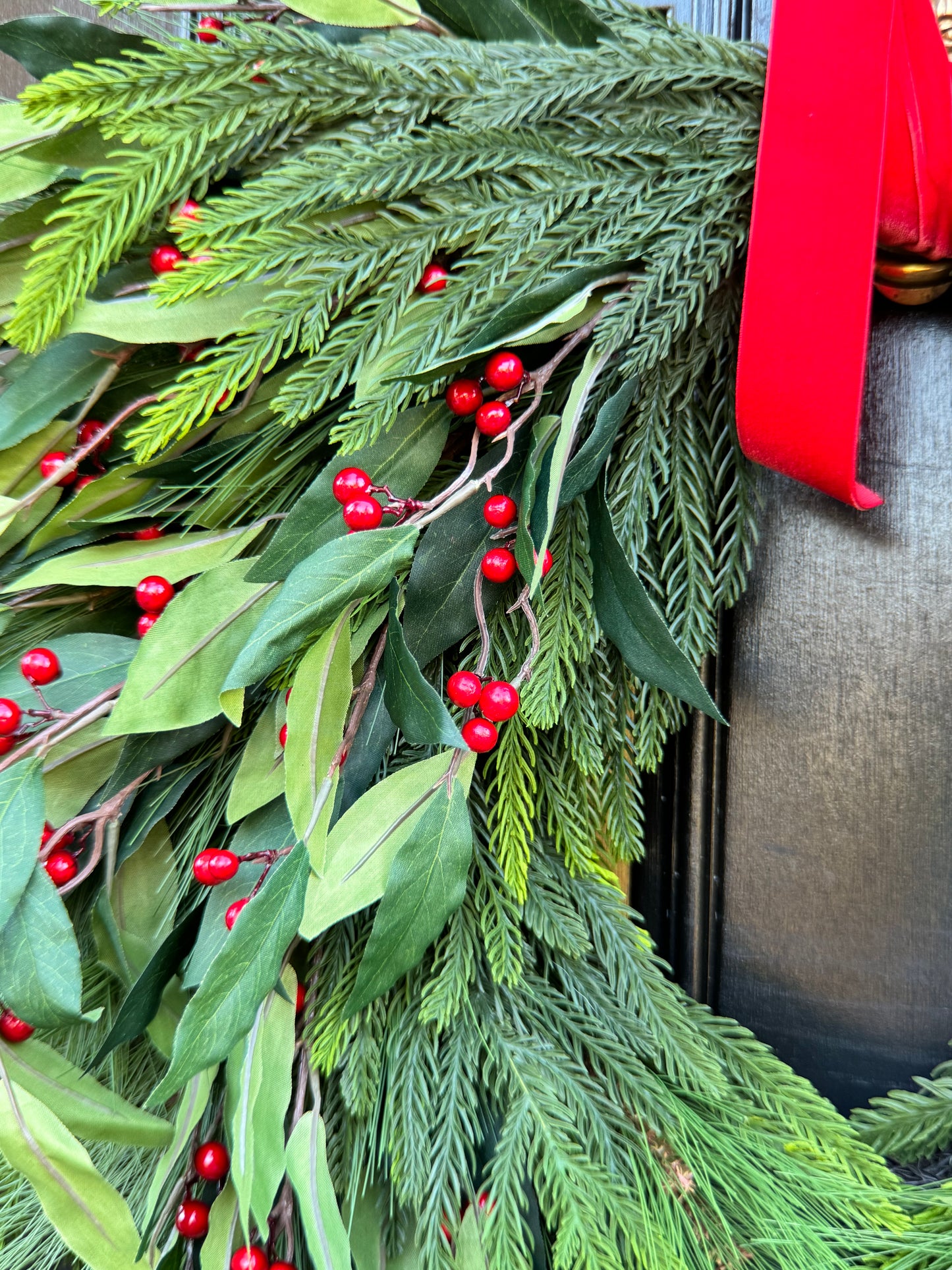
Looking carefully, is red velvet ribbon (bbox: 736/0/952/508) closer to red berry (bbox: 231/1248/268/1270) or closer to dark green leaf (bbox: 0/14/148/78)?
dark green leaf (bbox: 0/14/148/78)

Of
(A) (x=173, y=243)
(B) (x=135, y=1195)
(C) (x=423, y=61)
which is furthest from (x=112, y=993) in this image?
(C) (x=423, y=61)

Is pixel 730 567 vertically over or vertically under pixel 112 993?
over

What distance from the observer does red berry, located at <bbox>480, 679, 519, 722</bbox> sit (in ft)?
1.40

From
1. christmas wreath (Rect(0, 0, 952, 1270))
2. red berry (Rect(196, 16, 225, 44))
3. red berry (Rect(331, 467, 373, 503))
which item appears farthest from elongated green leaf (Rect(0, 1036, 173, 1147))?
red berry (Rect(196, 16, 225, 44))

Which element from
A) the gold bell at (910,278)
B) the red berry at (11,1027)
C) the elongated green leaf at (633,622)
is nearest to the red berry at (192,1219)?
the red berry at (11,1027)

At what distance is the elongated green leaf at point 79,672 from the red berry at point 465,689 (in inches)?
6.8

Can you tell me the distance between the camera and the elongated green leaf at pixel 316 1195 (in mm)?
443

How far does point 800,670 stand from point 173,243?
0.43 m

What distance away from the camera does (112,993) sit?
551mm

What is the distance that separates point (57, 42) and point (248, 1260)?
2.10 ft

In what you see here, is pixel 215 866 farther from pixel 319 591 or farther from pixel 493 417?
pixel 493 417

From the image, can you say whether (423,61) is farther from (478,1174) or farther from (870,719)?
(478,1174)

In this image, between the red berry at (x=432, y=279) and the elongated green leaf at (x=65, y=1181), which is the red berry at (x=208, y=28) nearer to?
the red berry at (x=432, y=279)

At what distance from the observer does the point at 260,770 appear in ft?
1.61
